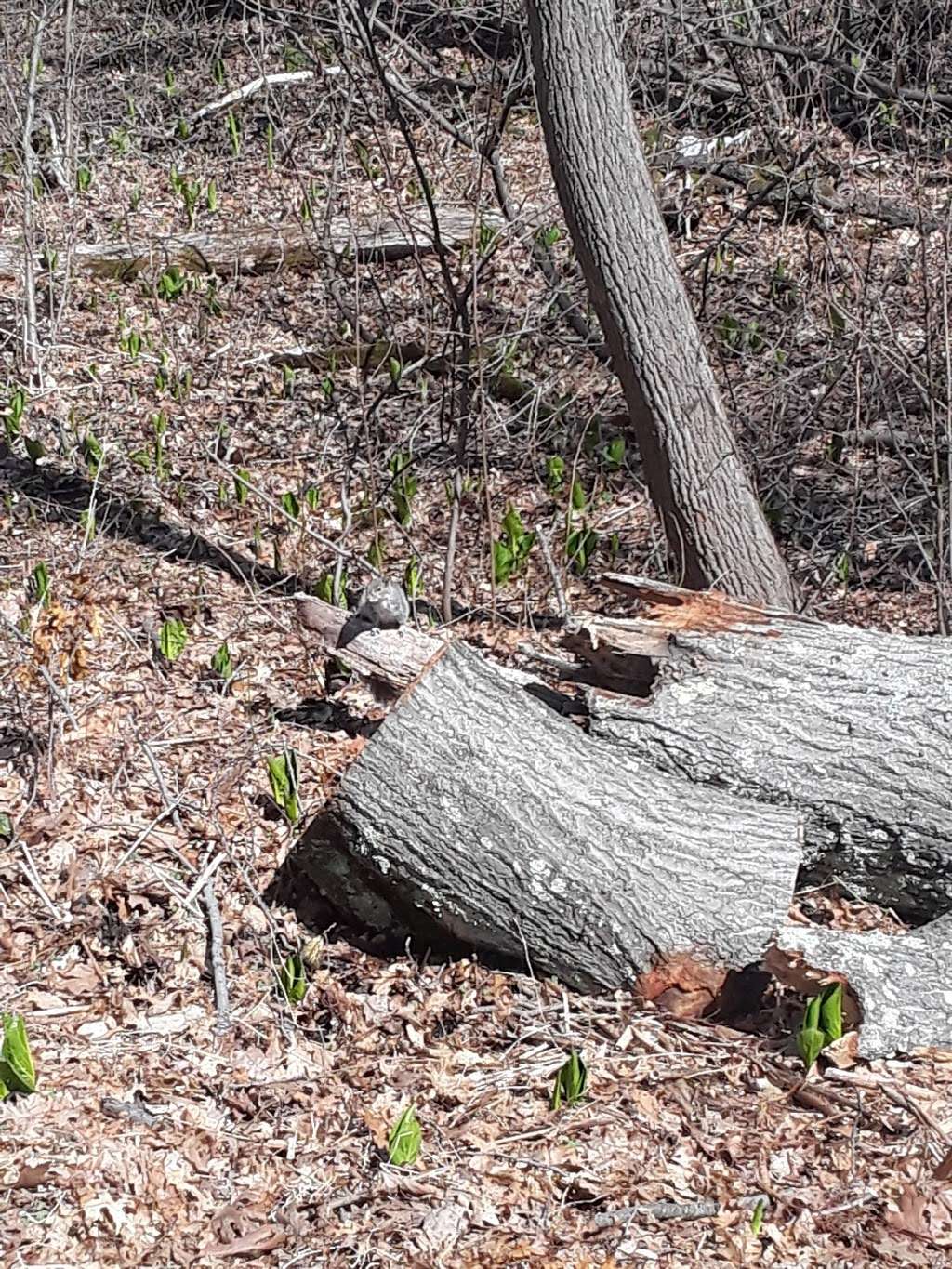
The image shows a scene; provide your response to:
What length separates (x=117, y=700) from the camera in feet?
15.7

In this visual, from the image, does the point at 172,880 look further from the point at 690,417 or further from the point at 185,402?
the point at 185,402

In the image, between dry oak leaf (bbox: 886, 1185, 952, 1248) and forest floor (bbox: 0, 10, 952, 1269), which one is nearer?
dry oak leaf (bbox: 886, 1185, 952, 1248)

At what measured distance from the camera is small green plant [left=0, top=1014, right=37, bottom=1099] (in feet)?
10.00

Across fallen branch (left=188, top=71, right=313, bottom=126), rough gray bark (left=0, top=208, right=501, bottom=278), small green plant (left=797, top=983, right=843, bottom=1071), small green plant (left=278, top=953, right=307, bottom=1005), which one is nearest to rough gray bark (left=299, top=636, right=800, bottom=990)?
small green plant (left=797, top=983, right=843, bottom=1071)

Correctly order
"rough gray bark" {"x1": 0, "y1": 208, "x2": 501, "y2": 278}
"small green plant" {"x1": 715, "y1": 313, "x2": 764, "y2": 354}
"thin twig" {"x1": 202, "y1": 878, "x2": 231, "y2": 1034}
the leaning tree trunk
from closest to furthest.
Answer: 1. "thin twig" {"x1": 202, "y1": 878, "x2": 231, "y2": 1034}
2. the leaning tree trunk
3. "small green plant" {"x1": 715, "y1": 313, "x2": 764, "y2": 354}
4. "rough gray bark" {"x1": 0, "y1": 208, "x2": 501, "y2": 278}

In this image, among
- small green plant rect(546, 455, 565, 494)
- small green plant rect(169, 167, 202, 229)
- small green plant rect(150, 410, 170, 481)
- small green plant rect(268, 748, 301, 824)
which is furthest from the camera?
small green plant rect(169, 167, 202, 229)

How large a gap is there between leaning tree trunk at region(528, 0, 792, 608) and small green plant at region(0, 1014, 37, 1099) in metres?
2.89

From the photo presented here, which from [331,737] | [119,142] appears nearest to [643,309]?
[331,737]

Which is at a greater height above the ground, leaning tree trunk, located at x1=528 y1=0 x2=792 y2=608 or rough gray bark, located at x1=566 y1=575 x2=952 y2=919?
leaning tree trunk, located at x1=528 y1=0 x2=792 y2=608

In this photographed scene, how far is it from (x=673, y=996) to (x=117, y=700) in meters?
2.41

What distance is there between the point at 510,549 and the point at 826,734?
1920 mm

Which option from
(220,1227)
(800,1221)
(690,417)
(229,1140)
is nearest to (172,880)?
(229,1140)

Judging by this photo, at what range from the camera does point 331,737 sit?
15.0 ft

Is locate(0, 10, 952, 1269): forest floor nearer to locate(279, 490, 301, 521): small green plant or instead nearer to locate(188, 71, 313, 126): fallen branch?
locate(279, 490, 301, 521): small green plant
